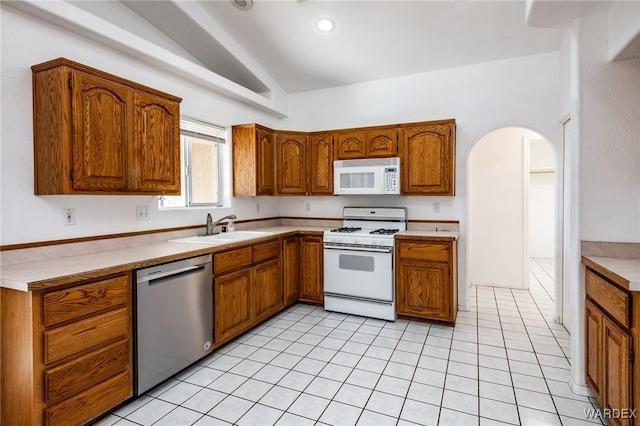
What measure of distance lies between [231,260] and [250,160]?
138 cm

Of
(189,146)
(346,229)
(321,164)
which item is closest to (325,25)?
(321,164)

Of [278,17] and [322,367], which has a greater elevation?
[278,17]

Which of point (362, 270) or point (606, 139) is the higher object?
point (606, 139)

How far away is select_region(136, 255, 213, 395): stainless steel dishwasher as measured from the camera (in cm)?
217

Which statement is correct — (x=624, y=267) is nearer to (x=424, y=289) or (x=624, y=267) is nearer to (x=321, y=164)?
(x=424, y=289)

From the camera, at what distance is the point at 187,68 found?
3.11 metres

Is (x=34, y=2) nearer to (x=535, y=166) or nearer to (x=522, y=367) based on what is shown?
(x=522, y=367)

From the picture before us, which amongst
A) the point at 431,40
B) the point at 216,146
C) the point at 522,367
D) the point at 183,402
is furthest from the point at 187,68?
the point at 522,367

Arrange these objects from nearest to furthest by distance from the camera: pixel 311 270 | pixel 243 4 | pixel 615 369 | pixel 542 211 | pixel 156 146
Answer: pixel 615 369
pixel 156 146
pixel 243 4
pixel 311 270
pixel 542 211

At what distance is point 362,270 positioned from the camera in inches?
144

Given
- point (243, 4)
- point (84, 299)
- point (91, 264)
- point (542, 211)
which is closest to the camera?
point (84, 299)

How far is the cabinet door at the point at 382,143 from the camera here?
3.80 meters

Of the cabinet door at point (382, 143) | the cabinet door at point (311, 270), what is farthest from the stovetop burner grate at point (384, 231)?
the cabinet door at point (382, 143)

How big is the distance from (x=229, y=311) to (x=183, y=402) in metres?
0.86
